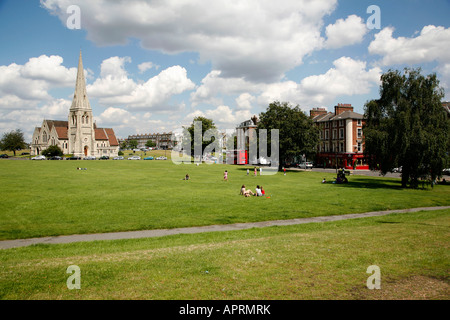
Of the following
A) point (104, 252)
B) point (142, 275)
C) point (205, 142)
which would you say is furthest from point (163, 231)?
point (205, 142)

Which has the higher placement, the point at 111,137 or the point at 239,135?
the point at 111,137

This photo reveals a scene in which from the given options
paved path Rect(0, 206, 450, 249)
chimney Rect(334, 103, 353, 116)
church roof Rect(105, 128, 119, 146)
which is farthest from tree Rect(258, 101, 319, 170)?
church roof Rect(105, 128, 119, 146)

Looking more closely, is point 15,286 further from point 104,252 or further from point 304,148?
point 304,148

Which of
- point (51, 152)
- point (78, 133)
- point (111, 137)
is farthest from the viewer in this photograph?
point (111, 137)

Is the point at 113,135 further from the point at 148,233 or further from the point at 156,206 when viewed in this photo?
the point at 148,233

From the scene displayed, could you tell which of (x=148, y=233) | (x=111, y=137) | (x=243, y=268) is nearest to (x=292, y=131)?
(x=148, y=233)

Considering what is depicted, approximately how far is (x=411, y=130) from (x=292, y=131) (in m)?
29.3

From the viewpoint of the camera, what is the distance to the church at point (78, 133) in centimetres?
14225

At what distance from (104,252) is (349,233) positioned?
1127cm

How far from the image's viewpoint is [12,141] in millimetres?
150500

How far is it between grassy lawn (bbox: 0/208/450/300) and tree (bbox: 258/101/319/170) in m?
51.1

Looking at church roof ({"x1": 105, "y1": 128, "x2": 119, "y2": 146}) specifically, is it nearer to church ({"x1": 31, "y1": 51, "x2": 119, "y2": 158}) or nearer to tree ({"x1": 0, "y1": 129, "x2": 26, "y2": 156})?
church ({"x1": 31, "y1": 51, "x2": 119, "y2": 158})

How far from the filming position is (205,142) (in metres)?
114

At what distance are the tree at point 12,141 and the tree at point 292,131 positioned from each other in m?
140
